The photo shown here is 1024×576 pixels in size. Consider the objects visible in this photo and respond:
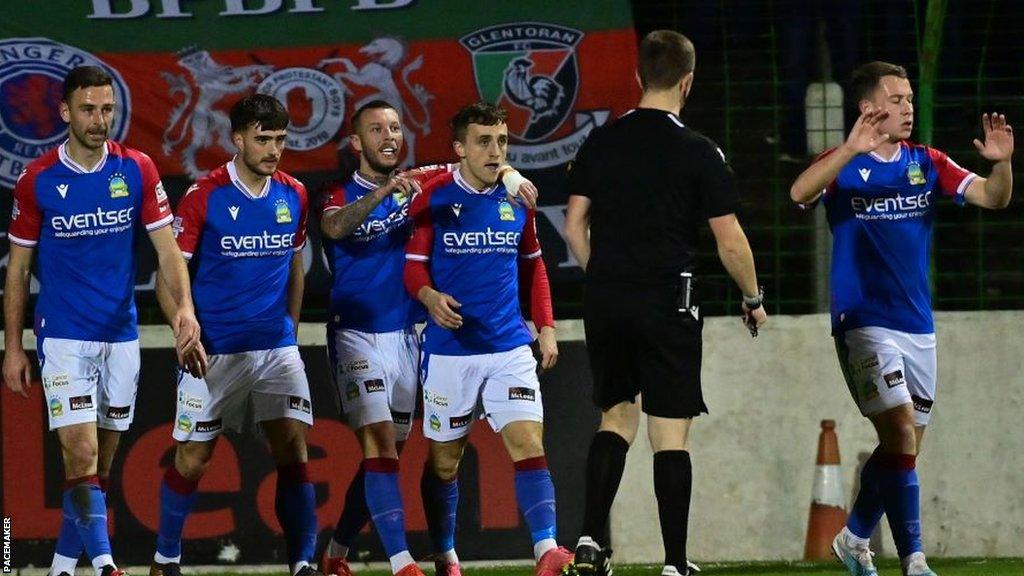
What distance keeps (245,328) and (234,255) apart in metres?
0.30

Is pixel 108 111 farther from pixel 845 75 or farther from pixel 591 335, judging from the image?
pixel 845 75

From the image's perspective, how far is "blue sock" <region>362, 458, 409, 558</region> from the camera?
8.10m

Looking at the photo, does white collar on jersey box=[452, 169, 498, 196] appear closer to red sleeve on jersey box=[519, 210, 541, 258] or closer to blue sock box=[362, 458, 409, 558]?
red sleeve on jersey box=[519, 210, 541, 258]

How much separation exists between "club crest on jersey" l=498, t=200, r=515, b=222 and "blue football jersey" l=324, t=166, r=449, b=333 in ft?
1.17

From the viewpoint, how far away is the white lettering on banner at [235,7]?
31.4ft

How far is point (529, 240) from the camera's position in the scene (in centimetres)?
826

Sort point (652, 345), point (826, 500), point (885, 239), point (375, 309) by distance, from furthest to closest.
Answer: point (826, 500)
point (375, 309)
point (885, 239)
point (652, 345)

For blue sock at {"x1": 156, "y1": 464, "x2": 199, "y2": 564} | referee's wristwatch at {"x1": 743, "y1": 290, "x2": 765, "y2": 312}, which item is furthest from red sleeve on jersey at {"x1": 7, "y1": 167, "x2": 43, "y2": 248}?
referee's wristwatch at {"x1": 743, "y1": 290, "x2": 765, "y2": 312}

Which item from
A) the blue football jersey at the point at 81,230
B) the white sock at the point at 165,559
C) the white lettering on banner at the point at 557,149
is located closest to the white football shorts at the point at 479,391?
the white sock at the point at 165,559

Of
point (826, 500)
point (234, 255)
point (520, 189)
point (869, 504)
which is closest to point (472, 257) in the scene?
point (520, 189)

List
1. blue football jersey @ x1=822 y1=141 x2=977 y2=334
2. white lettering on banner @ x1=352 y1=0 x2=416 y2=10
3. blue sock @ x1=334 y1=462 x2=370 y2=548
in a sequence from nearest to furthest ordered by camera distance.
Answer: blue football jersey @ x1=822 y1=141 x2=977 y2=334 < blue sock @ x1=334 y1=462 x2=370 y2=548 < white lettering on banner @ x1=352 y1=0 x2=416 y2=10

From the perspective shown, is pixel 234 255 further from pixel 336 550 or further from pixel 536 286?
pixel 336 550

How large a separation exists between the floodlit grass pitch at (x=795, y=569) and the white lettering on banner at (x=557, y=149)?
192 cm

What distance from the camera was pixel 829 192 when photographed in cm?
805
